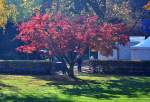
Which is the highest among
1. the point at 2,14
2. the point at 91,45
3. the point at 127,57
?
the point at 2,14

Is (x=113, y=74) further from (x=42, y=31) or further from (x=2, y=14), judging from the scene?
(x=2, y=14)

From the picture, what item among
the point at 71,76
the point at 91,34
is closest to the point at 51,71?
the point at 71,76

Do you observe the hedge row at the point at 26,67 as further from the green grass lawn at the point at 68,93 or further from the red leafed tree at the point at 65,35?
the green grass lawn at the point at 68,93

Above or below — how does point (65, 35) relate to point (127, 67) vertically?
above

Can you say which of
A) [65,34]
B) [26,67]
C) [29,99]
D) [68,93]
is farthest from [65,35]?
[29,99]

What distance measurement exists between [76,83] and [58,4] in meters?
22.9

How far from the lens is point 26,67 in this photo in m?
32.7

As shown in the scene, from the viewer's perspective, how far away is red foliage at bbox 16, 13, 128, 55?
2808 centimetres

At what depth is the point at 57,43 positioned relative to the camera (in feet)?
93.8

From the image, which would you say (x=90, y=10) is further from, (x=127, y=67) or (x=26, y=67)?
(x=26, y=67)

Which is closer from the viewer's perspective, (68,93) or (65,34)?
(68,93)

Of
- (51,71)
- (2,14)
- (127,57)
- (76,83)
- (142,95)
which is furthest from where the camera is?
(127,57)

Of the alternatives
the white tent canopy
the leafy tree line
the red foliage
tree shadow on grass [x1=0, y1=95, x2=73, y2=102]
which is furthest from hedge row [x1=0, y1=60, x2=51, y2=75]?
tree shadow on grass [x1=0, y1=95, x2=73, y2=102]

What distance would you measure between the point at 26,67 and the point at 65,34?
585 centimetres
